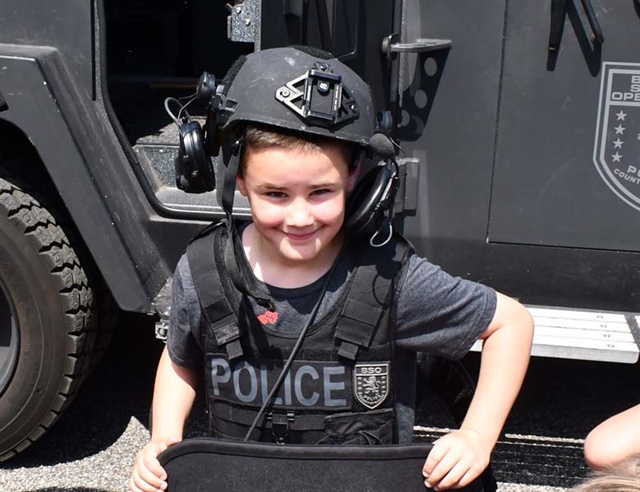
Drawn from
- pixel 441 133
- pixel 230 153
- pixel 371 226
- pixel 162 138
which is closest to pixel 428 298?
pixel 371 226

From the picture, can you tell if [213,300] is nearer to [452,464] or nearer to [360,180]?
[360,180]

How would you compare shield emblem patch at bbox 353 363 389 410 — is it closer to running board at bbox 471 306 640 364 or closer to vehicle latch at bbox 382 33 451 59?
running board at bbox 471 306 640 364

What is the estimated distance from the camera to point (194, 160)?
1.92m

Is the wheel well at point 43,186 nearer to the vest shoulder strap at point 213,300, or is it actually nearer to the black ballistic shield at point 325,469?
the vest shoulder strap at point 213,300

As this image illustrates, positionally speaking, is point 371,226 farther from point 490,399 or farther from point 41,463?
point 41,463

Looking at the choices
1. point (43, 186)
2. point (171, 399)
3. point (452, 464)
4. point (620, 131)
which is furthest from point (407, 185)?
point (452, 464)

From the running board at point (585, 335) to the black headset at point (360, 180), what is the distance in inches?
44.7

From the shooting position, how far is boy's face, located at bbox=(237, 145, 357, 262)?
5.59ft

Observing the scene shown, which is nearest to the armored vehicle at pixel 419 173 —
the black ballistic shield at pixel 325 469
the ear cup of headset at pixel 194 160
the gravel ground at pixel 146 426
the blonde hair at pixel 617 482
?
the gravel ground at pixel 146 426

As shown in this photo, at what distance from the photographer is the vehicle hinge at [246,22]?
2.66 metres

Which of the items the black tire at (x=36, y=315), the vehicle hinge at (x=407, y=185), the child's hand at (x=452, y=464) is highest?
the vehicle hinge at (x=407, y=185)

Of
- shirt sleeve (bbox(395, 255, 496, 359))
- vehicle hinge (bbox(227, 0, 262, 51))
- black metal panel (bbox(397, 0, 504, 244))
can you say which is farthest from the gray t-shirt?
black metal panel (bbox(397, 0, 504, 244))

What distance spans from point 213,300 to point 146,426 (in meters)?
1.74

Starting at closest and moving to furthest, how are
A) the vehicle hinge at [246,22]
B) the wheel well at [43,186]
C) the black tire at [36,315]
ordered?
the vehicle hinge at [246,22], the black tire at [36,315], the wheel well at [43,186]
